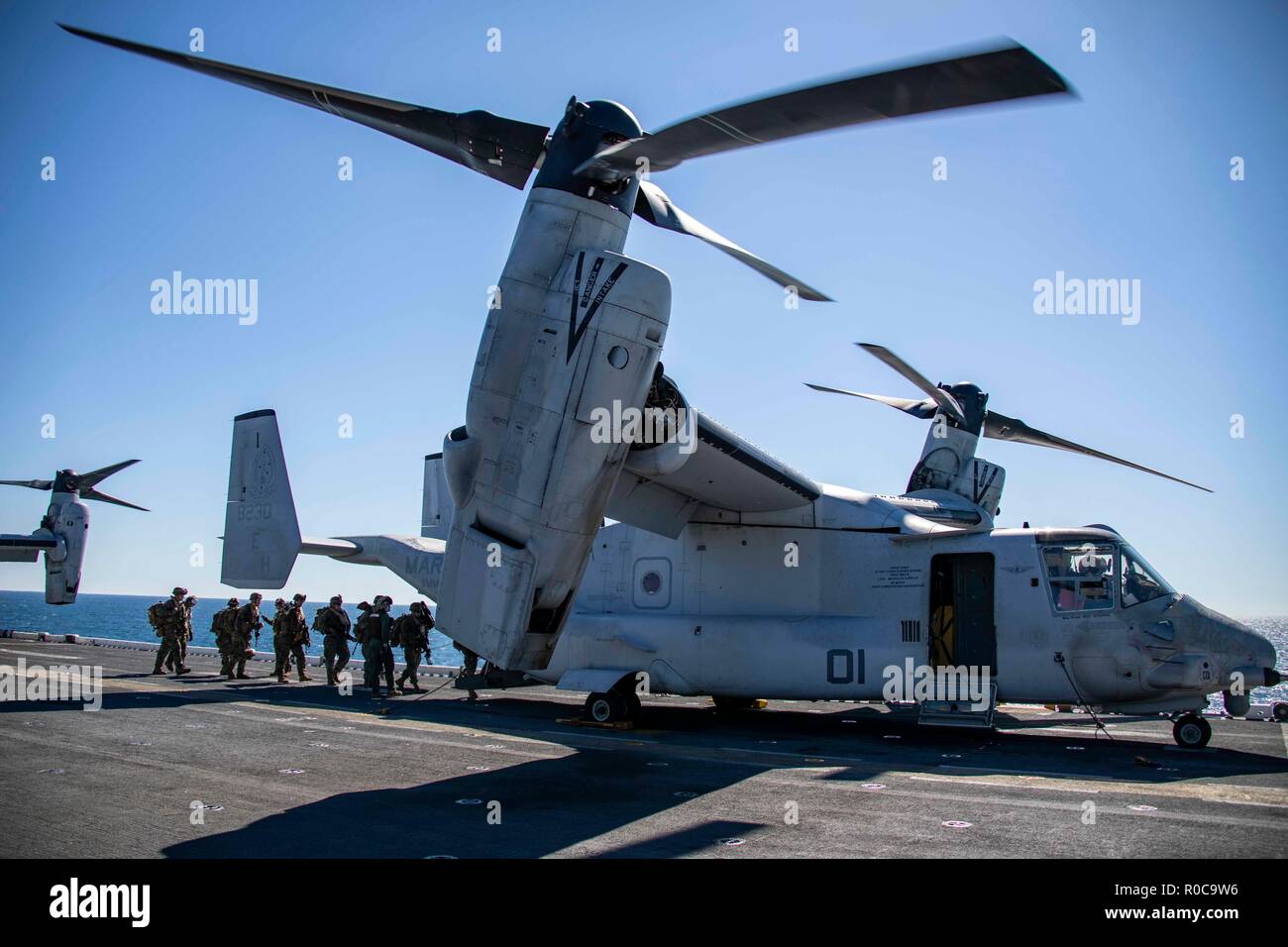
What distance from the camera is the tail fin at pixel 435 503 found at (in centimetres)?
2092

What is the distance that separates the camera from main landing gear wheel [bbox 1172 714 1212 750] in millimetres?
12359

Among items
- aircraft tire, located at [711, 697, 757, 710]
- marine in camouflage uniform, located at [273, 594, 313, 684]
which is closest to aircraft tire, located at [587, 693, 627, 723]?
aircraft tire, located at [711, 697, 757, 710]

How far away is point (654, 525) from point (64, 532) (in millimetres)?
25439

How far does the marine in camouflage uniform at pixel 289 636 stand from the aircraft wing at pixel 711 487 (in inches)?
436

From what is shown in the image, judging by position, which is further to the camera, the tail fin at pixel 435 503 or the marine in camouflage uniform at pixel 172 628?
the marine in camouflage uniform at pixel 172 628

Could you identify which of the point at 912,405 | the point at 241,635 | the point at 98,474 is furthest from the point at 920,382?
the point at 98,474

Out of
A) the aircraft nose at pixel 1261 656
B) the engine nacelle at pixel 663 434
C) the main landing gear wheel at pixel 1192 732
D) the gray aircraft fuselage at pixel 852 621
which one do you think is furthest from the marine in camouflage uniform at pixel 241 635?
the aircraft nose at pixel 1261 656

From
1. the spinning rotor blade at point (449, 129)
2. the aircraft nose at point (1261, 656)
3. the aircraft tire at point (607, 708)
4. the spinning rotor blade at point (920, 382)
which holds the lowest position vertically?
the aircraft tire at point (607, 708)

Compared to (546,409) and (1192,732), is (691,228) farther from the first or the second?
(1192,732)

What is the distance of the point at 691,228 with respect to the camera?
36.4ft

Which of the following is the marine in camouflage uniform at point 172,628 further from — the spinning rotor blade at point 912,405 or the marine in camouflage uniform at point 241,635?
the spinning rotor blade at point 912,405
